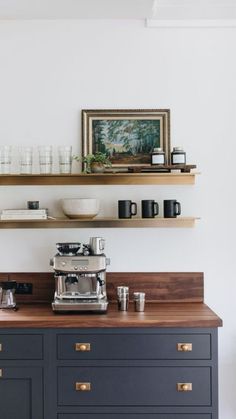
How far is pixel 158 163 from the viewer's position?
10.2 feet

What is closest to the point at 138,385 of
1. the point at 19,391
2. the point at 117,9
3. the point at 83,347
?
the point at 83,347

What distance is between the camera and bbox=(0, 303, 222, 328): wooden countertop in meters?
2.66

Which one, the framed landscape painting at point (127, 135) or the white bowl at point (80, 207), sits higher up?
the framed landscape painting at point (127, 135)

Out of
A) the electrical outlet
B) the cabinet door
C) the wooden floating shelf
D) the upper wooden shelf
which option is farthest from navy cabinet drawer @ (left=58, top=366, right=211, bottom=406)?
the upper wooden shelf

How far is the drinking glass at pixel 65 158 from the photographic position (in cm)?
314

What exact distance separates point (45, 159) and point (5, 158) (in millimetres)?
257

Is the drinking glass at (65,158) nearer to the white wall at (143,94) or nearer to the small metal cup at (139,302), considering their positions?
the white wall at (143,94)

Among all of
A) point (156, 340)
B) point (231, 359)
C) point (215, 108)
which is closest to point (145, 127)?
point (215, 108)

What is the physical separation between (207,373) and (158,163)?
127cm

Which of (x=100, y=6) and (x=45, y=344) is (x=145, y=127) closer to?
(x=100, y=6)

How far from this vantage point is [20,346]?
8.82 feet

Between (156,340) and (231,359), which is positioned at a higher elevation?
(156,340)

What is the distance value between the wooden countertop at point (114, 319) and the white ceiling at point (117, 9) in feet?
6.03

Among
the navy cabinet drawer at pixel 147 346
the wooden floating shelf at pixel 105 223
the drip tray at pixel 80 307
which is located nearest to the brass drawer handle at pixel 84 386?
the navy cabinet drawer at pixel 147 346
